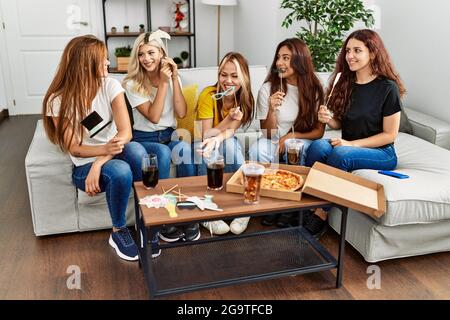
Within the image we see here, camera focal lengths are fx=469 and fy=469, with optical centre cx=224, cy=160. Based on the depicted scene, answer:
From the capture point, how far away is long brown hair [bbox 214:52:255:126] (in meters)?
2.46

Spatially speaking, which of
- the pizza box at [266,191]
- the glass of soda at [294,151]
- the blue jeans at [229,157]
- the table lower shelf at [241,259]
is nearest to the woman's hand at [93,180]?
the table lower shelf at [241,259]

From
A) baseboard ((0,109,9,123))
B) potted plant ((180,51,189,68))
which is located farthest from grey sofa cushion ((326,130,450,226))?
baseboard ((0,109,9,123))

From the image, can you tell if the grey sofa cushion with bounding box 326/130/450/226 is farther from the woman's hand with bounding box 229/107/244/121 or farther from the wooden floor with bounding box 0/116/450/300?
the woman's hand with bounding box 229/107/244/121

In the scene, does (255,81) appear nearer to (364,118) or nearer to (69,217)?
(364,118)

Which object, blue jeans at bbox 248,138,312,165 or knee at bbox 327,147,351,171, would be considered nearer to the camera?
knee at bbox 327,147,351,171

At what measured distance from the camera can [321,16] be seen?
3395 mm

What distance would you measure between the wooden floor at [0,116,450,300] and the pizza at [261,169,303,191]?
0.46m

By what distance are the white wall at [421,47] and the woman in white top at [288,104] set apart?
1.15 m

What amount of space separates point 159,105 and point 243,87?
0.47 metres

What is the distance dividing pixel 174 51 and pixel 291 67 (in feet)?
10.9

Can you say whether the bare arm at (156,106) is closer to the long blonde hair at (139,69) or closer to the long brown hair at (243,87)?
the long blonde hair at (139,69)

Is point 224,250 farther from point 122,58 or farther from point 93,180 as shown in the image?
point 122,58

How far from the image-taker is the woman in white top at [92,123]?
2217 mm
